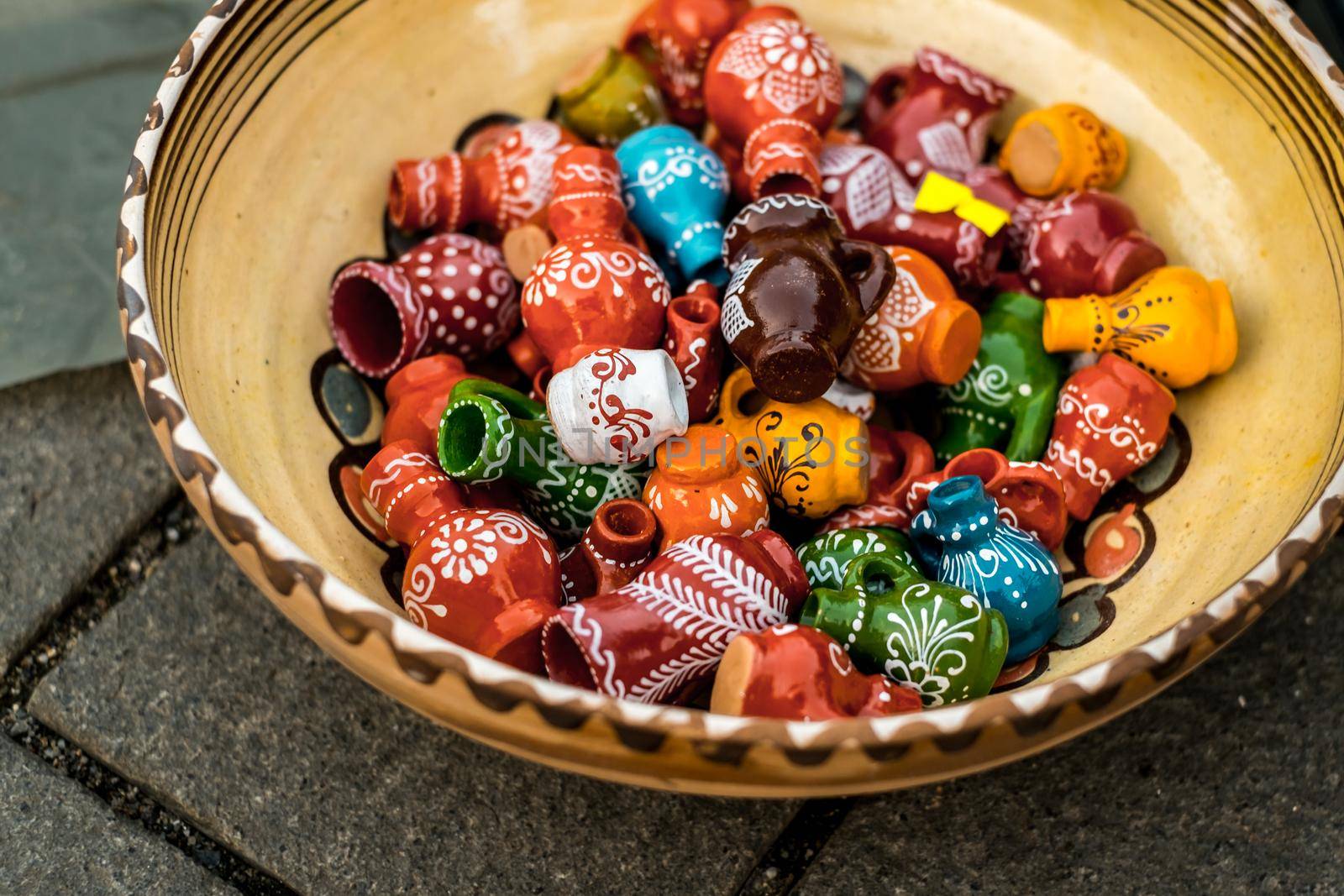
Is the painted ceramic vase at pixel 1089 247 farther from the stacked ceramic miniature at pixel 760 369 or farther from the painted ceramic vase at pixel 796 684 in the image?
the painted ceramic vase at pixel 796 684

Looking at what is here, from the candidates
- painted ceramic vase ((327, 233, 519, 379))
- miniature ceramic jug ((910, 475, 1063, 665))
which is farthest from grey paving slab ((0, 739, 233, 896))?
miniature ceramic jug ((910, 475, 1063, 665))

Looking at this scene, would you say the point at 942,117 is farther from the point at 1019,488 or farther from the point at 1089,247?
the point at 1019,488

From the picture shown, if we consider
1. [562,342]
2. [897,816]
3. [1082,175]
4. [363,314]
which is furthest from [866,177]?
[897,816]

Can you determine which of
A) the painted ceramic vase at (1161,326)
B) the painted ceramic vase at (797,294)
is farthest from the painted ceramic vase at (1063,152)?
the painted ceramic vase at (797,294)

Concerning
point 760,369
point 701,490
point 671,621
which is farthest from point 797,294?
point 671,621

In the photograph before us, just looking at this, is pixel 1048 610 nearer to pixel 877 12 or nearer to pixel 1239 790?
pixel 1239 790
